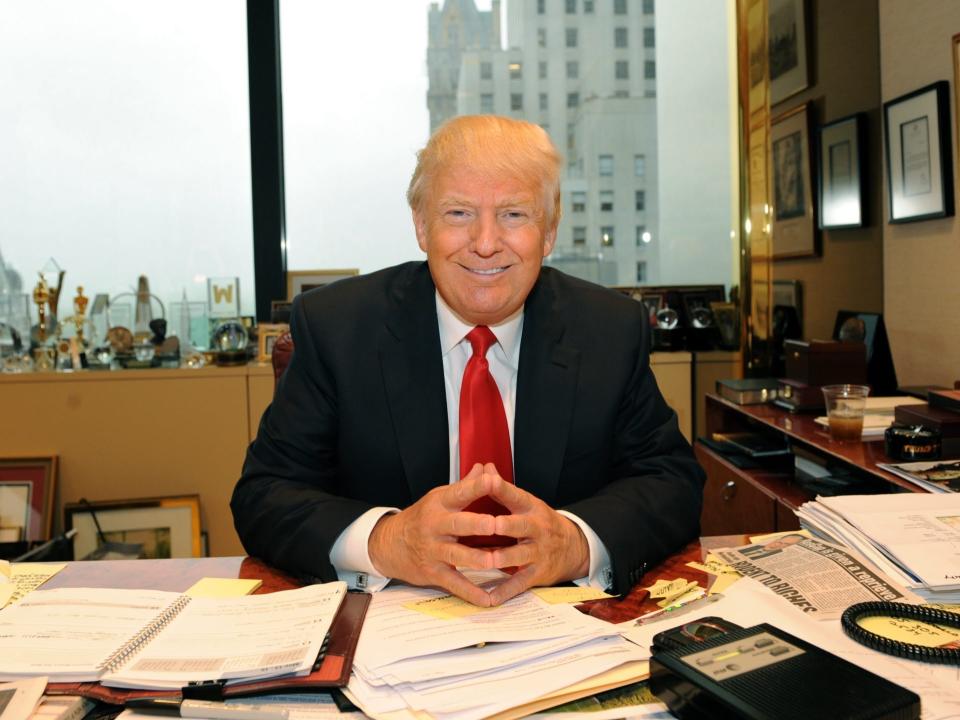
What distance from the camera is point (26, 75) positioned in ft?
12.3

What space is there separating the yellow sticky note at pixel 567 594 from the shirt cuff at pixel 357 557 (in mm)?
212

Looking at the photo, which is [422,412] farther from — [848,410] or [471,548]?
[848,410]

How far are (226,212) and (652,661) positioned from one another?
3398 millimetres

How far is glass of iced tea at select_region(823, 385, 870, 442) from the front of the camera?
85.0 inches

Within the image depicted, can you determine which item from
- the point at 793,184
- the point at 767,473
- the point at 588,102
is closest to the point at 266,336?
the point at 588,102

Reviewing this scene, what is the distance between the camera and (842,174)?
10.2 feet

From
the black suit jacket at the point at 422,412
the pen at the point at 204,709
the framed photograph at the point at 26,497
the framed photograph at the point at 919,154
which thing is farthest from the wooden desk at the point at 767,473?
the framed photograph at the point at 26,497

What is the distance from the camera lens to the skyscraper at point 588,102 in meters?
3.94

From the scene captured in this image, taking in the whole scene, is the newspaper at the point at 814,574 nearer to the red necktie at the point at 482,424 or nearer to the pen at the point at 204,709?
the red necktie at the point at 482,424

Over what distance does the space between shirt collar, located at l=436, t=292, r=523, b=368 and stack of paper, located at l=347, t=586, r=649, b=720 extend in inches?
25.9

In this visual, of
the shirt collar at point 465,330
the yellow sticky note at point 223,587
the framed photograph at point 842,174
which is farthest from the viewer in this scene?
the framed photograph at point 842,174

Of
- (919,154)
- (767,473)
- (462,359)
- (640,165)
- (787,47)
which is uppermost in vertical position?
(787,47)

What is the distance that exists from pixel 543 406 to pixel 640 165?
275 centimetres

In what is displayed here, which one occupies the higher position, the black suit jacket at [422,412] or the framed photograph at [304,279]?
the framed photograph at [304,279]
